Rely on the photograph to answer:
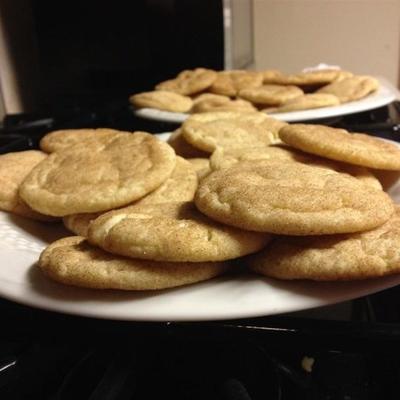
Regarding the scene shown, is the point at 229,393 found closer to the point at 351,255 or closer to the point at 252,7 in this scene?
the point at 351,255

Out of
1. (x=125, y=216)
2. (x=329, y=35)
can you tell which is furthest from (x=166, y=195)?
(x=329, y=35)

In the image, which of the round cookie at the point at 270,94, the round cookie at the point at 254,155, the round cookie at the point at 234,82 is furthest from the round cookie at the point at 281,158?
the round cookie at the point at 234,82

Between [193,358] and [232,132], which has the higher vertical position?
[232,132]

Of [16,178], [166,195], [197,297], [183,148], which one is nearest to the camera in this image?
[197,297]

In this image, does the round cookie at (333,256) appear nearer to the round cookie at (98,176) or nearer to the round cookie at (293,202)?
the round cookie at (293,202)

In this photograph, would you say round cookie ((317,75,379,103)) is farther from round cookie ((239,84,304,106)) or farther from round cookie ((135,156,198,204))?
round cookie ((135,156,198,204))

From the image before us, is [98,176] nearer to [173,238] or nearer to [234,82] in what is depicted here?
[173,238]
